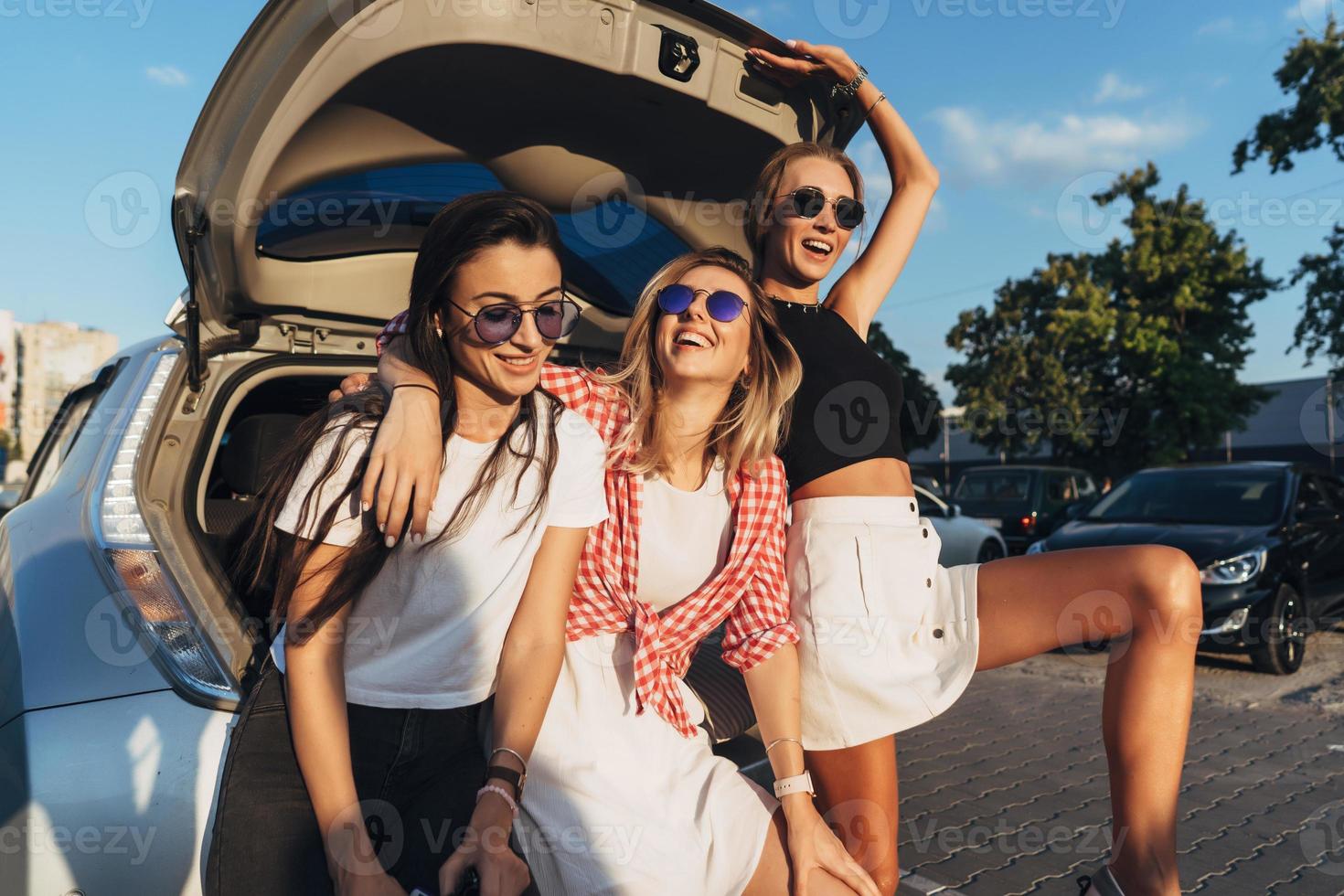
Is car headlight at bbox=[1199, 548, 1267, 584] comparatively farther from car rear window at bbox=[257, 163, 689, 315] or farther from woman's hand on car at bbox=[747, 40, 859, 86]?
woman's hand on car at bbox=[747, 40, 859, 86]

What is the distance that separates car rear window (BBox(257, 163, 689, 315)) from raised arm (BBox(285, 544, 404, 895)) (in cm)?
90

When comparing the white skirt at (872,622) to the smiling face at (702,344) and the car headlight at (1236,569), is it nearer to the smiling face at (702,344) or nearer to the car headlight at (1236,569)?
the smiling face at (702,344)

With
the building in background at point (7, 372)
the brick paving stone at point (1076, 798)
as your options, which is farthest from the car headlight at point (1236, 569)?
the building in background at point (7, 372)

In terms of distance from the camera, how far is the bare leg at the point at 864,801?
6.38ft

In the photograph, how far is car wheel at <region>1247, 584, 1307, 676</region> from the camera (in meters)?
6.22

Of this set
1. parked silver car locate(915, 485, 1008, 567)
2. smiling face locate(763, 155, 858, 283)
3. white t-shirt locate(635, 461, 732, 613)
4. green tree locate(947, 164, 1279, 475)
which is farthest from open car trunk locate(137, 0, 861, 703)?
green tree locate(947, 164, 1279, 475)

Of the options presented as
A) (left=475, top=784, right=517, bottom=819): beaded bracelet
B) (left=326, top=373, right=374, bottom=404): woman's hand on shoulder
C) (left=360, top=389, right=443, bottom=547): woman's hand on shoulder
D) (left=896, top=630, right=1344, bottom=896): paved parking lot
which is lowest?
(left=896, top=630, right=1344, bottom=896): paved parking lot

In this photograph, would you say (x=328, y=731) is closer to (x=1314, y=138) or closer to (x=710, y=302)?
(x=710, y=302)

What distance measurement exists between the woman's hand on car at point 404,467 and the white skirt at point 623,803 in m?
0.46

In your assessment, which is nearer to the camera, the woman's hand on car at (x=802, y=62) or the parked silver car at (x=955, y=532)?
the woman's hand on car at (x=802, y=62)

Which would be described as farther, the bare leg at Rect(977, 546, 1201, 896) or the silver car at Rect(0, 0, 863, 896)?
the bare leg at Rect(977, 546, 1201, 896)

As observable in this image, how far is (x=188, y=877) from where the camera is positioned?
1.57 metres

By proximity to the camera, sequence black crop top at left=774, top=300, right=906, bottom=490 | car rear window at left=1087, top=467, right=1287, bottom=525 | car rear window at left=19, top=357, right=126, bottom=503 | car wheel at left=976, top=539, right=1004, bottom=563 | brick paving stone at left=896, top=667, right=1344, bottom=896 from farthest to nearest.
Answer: car wheel at left=976, top=539, right=1004, bottom=563, car rear window at left=1087, top=467, right=1287, bottom=525, brick paving stone at left=896, top=667, right=1344, bottom=896, car rear window at left=19, top=357, right=126, bottom=503, black crop top at left=774, top=300, right=906, bottom=490

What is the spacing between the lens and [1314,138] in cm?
1455
